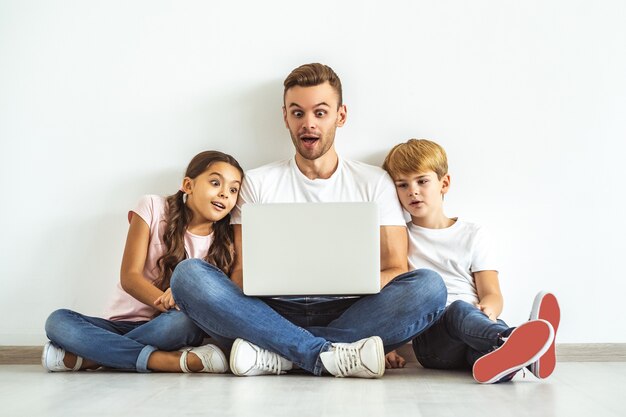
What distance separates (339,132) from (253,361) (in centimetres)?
99

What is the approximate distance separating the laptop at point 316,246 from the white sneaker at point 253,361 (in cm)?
23

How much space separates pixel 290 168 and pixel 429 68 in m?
0.64

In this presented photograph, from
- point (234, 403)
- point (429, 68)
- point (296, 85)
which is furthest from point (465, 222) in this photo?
point (234, 403)

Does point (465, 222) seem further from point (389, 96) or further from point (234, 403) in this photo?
point (234, 403)

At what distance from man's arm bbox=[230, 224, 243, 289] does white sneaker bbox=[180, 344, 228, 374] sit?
0.29 meters

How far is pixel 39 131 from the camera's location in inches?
119

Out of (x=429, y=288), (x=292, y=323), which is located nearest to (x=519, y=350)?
(x=429, y=288)

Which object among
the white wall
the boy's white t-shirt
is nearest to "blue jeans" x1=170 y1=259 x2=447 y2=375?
the boy's white t-shirt

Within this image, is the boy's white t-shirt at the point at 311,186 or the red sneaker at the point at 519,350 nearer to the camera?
the red sneaker at the point at 519,350

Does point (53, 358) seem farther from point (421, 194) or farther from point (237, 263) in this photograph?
point (421, 194)

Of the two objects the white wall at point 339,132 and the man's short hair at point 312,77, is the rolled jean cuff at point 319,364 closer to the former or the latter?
the white wall at point 339,132

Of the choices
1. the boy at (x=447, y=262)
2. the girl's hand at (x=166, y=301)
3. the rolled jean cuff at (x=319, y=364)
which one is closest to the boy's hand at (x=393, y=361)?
the boy at (x=447, y=262)

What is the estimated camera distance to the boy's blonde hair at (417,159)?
9.02 feet

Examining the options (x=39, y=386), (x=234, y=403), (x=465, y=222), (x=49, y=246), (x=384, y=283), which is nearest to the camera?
(x=234, y=403)
